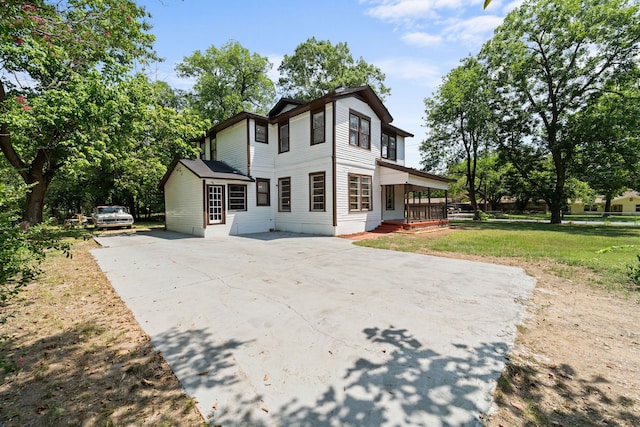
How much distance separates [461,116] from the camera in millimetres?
24234

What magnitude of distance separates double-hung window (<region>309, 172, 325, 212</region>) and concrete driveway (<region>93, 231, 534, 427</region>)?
267 inches

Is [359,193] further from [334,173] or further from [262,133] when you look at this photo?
[262,133]

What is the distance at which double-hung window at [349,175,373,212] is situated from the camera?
46.0ft

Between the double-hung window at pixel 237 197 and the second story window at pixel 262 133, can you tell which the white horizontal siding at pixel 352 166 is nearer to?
the second story window at pixel 262 133

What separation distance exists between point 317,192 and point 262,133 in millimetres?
5289

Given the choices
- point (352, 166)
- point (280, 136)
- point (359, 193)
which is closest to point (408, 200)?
point (359, 193)

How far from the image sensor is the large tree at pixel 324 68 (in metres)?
27.7

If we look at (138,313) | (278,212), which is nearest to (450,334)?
(138,313)

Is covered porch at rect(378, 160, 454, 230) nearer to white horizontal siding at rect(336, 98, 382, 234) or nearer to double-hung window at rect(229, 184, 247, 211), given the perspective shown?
white horizontal siding at rect(336, 98, 382, 234)

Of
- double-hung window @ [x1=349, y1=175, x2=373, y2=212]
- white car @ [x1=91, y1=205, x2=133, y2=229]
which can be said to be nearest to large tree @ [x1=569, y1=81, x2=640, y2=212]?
double-hung window @ [x1=349, y1=175, x2=373, y2=212]

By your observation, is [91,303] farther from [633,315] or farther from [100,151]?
[100,151]

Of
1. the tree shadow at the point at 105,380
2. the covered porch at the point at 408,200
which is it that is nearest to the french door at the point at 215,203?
the covered porch at the point at 408,200

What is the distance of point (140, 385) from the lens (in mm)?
2529

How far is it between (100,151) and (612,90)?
32.6 meters
